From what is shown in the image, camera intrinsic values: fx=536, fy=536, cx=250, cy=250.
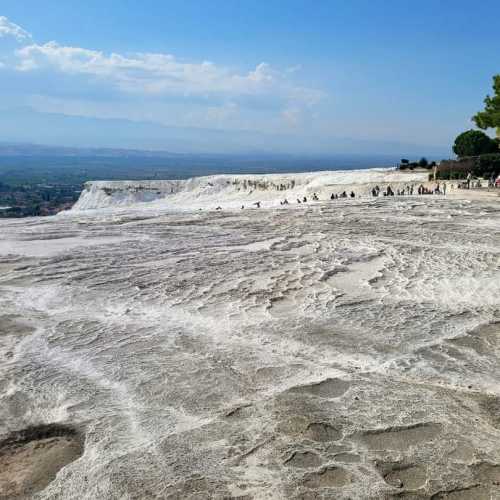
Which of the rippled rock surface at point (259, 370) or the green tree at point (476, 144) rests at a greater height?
the green tree at point (476, 144)

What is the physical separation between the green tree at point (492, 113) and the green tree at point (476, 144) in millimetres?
15104

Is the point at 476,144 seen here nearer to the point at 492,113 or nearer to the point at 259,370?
the point at 492,113

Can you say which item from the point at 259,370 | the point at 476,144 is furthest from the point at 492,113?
the point at 259,370

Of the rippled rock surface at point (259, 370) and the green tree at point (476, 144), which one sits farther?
the green tree at point (476, 144)

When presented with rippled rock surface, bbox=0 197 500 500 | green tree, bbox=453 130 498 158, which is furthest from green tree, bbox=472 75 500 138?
rippled rock surface, bbox=0 197 500 500

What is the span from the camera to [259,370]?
22.7 ft

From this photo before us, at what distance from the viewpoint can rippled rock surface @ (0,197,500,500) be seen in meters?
4.94

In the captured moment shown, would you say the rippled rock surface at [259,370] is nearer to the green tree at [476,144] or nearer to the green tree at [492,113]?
the green tree at [492,113]

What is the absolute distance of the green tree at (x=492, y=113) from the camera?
3297cm

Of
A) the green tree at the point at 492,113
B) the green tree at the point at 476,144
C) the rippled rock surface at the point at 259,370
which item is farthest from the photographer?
the green tree at the point at 476,144

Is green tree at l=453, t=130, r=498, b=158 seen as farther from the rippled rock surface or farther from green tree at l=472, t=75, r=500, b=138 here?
the rippled rock surface

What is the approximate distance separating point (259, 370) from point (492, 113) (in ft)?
104

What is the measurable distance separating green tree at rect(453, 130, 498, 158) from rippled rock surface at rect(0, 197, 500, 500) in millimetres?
39421

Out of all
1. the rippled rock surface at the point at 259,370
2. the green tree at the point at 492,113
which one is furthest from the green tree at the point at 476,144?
the rippled rock surface at the point at 259,370
